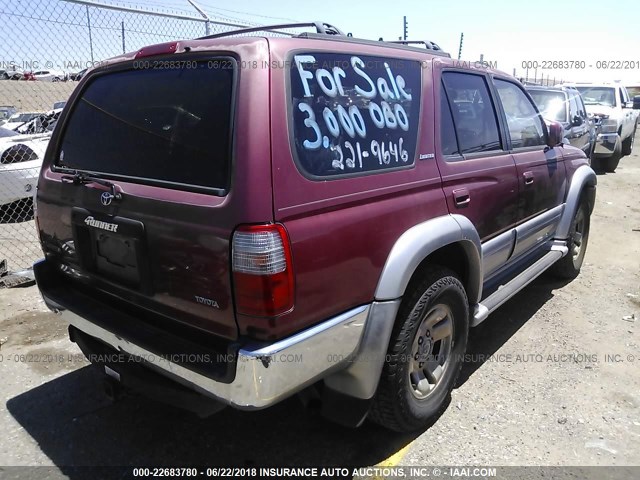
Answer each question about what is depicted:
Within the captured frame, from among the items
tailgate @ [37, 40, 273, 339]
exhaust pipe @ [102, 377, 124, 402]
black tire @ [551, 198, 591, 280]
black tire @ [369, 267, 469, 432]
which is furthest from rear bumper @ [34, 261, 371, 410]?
black tire @ [551, 198, 591, 280]

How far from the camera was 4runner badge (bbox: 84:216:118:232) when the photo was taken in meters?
2.30

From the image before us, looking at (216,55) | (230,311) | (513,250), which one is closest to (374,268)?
(230,311)

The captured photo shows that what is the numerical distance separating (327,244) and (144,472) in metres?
1.56

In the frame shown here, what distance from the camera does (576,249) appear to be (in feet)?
17.2

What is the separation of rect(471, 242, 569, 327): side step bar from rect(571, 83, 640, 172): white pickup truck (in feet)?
27.9

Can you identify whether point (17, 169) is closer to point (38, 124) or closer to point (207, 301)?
point (38, 124)

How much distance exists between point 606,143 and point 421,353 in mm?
10944

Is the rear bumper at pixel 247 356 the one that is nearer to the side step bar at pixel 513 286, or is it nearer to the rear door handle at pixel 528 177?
the side step bar at pixel 513 286

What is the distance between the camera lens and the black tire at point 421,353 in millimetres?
2547

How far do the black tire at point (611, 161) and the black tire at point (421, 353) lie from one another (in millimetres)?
11033

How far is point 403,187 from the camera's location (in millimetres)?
2506

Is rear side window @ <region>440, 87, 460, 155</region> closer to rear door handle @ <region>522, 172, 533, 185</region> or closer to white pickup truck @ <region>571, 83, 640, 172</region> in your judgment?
rear door handle @ <region>522, 172, 533, 185</region>

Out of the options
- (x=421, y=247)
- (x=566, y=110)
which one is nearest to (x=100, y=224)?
(x=421, y=247)

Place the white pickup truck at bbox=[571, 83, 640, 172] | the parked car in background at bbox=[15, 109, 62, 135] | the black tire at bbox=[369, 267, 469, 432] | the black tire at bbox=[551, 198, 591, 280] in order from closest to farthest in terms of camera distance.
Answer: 1. the black tire at bbox=[369, 267, 469, 432]
2. the black tire at bbox=[551, 198, 591, 280]
3. the parked car in background at bbox=[15, 109, 62, 135]
4. the white pickup truck at bbox=[571, 83, 640, 172]
